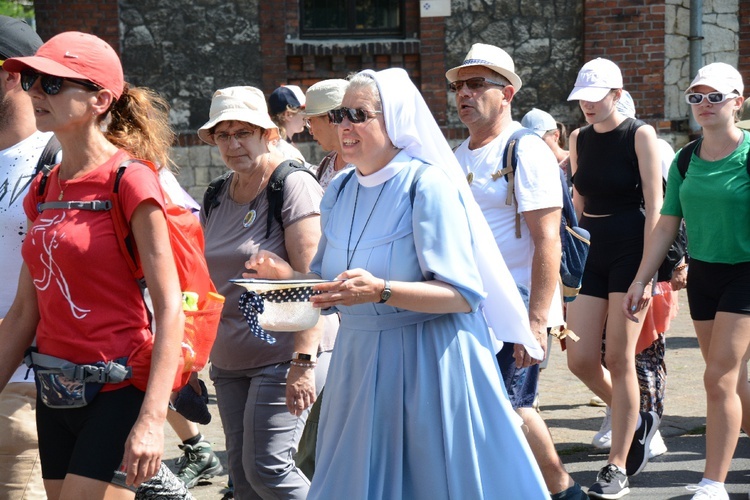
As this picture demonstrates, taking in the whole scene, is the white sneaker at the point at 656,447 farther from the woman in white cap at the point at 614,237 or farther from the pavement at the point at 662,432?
the woman in white cap at the point at 614,237

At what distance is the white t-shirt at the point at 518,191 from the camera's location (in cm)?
459

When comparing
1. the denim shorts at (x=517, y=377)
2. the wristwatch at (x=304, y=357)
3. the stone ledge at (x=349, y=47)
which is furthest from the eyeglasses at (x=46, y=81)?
the stone ledge at (x=349, y=47)

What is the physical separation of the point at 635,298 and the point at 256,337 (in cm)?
218

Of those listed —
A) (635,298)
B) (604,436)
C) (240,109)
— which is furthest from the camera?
(604,436)

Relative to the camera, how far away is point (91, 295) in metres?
3.28

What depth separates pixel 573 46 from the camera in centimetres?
1385

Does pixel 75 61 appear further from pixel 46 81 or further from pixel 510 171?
pixel 510 171

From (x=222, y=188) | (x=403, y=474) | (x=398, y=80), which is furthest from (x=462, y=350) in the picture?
Answer: (x=222, y=188)

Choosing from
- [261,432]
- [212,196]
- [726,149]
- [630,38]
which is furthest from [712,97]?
[630,38]

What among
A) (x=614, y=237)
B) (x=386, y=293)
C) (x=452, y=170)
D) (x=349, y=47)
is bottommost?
(x=614, y=237)

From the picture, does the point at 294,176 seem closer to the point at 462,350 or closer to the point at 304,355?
the point at 304,355

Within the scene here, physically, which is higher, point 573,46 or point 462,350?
point 573,46

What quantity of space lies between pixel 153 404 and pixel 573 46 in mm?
11540

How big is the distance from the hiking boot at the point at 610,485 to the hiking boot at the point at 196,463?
6.92 feet
